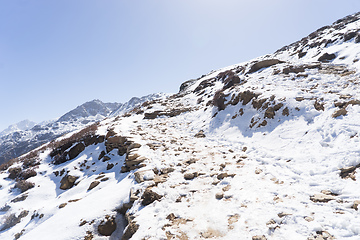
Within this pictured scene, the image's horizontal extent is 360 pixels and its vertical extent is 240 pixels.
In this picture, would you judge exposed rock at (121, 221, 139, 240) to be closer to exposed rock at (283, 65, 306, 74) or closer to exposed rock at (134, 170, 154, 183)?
exposed rock at (134, 170, 154, 183)

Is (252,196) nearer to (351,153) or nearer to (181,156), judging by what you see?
(351,153)

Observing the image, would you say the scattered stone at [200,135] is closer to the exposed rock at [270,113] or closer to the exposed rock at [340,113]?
the exposed rock at [270,113]

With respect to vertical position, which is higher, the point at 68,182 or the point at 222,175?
the point at 68,182

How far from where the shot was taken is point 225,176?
7.72m

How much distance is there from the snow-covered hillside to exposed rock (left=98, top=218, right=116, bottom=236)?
4cm

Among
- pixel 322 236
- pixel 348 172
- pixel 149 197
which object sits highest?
pixel 149 197

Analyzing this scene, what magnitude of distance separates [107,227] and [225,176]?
5478 millimetres

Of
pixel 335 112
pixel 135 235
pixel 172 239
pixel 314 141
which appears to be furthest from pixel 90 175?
pixel 335 112

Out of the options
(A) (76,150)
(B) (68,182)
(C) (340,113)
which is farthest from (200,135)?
(A) (76,150)

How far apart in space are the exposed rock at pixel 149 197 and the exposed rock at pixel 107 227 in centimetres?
151

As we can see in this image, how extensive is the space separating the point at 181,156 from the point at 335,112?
9.13 meters

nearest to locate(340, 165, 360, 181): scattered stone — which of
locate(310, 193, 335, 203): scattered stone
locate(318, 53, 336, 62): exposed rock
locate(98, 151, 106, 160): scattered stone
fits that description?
locate(310, 193, 335, 203): scattered stone

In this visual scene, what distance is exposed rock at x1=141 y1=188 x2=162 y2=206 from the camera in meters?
6.73

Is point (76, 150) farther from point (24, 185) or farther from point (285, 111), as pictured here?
point (285, 111)
